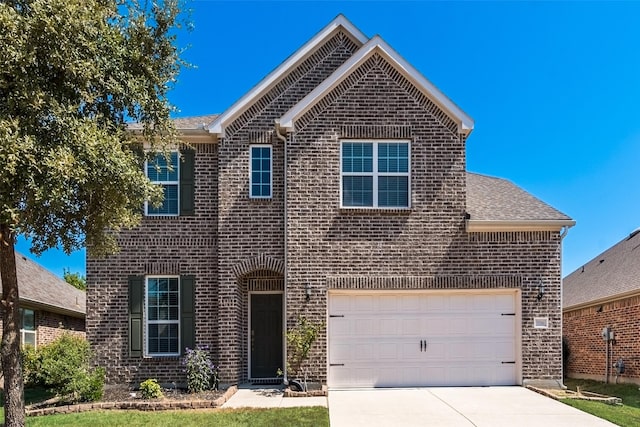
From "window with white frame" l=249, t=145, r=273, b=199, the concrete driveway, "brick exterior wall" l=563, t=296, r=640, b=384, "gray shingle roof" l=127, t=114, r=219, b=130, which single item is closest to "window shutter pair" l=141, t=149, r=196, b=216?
"gray shingle roof" l=127, t=114, r=219, b=130

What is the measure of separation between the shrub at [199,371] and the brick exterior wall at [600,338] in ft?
37.1

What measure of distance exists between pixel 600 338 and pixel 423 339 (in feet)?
24.1

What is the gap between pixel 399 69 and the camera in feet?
45.9

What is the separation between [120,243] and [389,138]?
704 cm

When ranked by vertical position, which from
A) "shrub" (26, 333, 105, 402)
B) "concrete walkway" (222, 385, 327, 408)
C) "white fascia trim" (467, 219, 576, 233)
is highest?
"white fascia trim" (467, 219, 576, 233)

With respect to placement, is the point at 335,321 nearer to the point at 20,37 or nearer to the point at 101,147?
the point at 101,147

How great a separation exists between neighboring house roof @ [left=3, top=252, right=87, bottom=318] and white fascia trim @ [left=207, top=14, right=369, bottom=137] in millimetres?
8008

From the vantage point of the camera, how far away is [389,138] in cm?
1395

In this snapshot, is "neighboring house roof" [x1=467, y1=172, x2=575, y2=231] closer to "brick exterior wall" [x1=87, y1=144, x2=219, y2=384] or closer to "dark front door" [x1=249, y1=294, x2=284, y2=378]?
"dark front door" [x1=249, y1=294, x2=284, y2=378]

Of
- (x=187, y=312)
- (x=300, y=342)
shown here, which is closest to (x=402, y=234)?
(x=300, y=342)

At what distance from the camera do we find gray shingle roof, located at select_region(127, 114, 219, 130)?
1467 centimetres

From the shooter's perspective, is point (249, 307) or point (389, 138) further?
point (249, 307)

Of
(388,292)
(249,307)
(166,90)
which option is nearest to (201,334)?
(249,307)

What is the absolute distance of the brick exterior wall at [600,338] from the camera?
52.1ft
